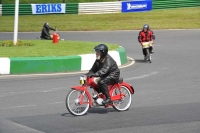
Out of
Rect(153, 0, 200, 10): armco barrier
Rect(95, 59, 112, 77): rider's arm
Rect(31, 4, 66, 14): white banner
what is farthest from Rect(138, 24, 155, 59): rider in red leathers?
Rect(153, 0, 200, 10): armco barrier

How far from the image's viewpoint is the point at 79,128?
9.67 metres

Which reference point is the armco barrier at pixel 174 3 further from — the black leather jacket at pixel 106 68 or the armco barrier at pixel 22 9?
the black leather jacket at pixel 106 68

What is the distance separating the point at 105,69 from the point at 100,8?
34638 mm

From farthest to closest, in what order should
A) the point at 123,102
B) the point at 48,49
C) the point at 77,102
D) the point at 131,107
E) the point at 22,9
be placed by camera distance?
the point at 22,9 → the point at 48,49 → the point at 131,107 → the point at 123,102 → the point at 77,102

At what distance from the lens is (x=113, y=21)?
4094cm

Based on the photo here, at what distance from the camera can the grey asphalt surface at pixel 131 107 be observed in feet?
32.1

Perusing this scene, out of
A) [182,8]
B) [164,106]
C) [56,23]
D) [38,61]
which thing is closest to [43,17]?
[56,23]

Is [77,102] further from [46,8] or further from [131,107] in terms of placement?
[46,8]

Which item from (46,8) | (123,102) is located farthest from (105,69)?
(46,8)

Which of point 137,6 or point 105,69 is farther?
point 137,6

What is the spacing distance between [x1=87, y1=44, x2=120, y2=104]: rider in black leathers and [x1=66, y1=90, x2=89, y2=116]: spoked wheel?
Result: 39cm

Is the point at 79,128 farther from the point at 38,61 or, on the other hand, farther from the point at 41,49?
the point at 41,49

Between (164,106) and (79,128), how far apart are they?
9.24 feet

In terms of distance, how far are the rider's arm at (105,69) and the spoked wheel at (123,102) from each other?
0.58 meters
